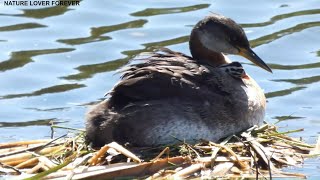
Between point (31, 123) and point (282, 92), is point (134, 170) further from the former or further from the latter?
point (282, 92)

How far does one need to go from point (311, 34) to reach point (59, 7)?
3100mm

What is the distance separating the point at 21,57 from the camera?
1316 centimetres

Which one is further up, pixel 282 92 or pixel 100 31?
pixel 100 31

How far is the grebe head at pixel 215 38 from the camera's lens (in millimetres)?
10297

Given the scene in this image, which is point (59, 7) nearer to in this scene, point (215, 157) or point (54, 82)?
point (54, 82)

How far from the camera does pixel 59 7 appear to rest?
14.5 m

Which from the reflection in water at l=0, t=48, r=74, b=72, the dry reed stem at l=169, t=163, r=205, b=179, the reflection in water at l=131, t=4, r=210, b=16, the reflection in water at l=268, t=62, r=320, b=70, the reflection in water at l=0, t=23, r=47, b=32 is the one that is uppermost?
the reflection in water at l=131, t=4, r=210, b=16

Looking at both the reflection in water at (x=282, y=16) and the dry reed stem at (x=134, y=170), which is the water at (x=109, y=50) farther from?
the dry reed stem at (x=134, y=170)

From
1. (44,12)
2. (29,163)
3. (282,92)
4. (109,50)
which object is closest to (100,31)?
(109,50)

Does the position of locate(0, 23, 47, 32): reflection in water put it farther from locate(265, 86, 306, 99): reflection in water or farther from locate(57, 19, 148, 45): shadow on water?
locate(265, 86, 306, 99): reflection in water

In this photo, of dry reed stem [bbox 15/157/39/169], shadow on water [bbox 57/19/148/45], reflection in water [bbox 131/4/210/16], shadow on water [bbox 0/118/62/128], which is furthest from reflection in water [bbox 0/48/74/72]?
dry reed stem [bbox 15/157/39/169]

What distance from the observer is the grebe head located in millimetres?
10297

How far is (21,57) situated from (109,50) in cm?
98

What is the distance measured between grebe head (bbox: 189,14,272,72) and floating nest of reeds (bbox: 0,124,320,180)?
97cm
